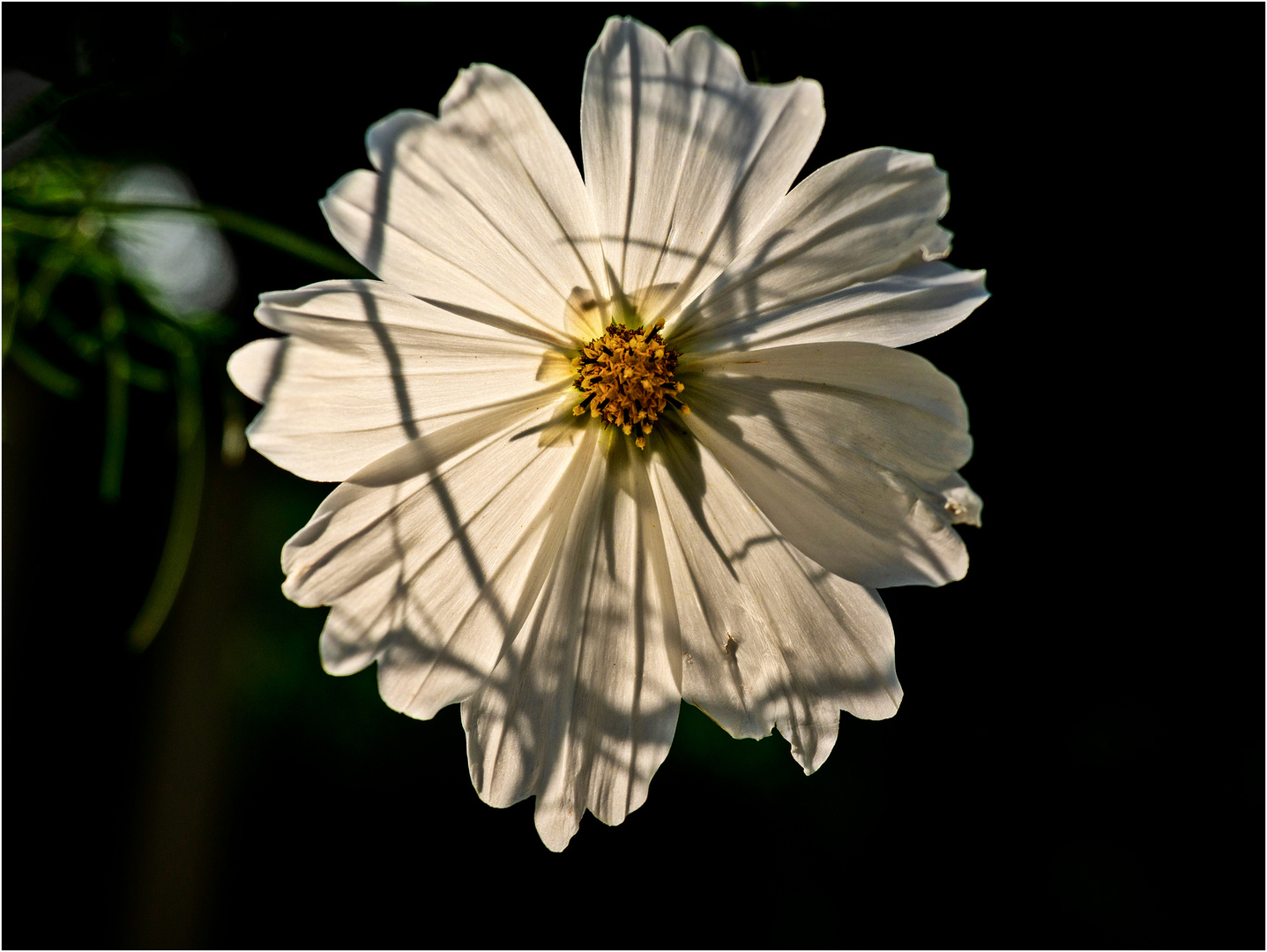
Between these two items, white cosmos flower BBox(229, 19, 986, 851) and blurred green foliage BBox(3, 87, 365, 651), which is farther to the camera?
blurred green foliage BBox(3, 87, 365, 651)

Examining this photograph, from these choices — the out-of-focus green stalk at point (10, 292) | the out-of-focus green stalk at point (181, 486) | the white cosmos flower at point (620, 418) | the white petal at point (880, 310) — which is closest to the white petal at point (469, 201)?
the white cosmos flower at point (620, 418)

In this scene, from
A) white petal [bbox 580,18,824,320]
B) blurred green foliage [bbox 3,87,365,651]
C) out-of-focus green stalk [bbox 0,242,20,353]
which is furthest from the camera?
out-of-focus green stalk [bbox 0,242,20,353]

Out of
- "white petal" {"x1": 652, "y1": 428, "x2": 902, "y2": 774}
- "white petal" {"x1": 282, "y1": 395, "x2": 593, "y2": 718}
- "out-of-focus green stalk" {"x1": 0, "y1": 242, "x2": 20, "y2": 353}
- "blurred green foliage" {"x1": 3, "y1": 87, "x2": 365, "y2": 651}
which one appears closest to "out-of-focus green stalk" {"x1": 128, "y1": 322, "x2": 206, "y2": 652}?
"blurred green foliage" {"x1": 3, "y1": 87, "x2": 365, "y2": 651}

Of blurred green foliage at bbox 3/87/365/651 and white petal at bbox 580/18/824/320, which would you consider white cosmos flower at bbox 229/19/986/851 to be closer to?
white petal at bbox 580/18/824/320

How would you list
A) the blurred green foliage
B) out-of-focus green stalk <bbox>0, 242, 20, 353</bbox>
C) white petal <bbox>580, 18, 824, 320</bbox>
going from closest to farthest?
1. white petal <bbox>580, 18, 824, 320</bbox>
2. the blurred green foliage
3. out-of-focus green stalk <bbox>0, 242, 20, 353</bbox>

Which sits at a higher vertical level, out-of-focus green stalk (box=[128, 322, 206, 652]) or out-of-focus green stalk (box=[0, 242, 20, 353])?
out-of-focus green stalk (box=[0, 242, 20, 353])

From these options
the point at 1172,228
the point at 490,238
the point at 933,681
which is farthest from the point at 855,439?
the point at 933,681

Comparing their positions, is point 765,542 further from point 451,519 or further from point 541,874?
point 541,874

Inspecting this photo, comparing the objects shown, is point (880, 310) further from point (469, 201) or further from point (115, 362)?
point (115, 362)
